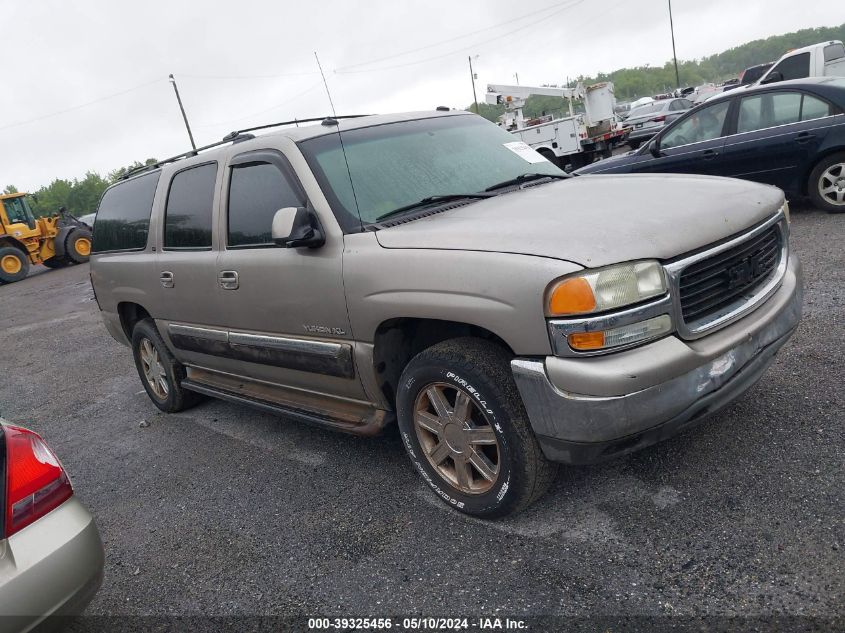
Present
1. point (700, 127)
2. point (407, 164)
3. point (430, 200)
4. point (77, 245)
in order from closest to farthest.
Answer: point (430, 200) → point (407, 164) → point (700, 127) → point (77, 245)

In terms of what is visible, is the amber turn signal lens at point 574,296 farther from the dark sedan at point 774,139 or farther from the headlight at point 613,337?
the dark sedan at point 774,139

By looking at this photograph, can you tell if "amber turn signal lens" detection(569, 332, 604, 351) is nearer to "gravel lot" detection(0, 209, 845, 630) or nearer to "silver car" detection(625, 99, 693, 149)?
"gravel lot" detection(0, 209, 845, 630)

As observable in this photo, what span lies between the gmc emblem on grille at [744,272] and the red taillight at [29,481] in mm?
2789

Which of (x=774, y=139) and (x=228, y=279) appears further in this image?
(x=774, y=139)

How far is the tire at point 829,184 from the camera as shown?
6926mm

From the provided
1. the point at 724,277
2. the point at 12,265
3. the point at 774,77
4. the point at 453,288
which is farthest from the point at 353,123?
the point at 12,265

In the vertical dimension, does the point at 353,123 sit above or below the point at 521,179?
above

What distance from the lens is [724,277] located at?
8.71ft

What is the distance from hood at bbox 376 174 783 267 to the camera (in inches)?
95.0

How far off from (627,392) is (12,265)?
22634 millimetres

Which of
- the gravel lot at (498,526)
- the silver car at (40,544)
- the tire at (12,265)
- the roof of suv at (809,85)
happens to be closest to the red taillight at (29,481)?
the silver car at (40,544)

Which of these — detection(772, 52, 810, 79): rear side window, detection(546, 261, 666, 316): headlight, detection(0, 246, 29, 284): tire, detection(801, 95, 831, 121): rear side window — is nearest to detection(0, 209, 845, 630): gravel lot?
detection(546, 261, 666, 316): headlight

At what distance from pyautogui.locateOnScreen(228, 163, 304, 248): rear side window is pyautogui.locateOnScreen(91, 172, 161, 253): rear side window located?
1.24 metres

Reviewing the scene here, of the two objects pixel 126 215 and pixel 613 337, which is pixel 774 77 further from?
pixel 613 337
